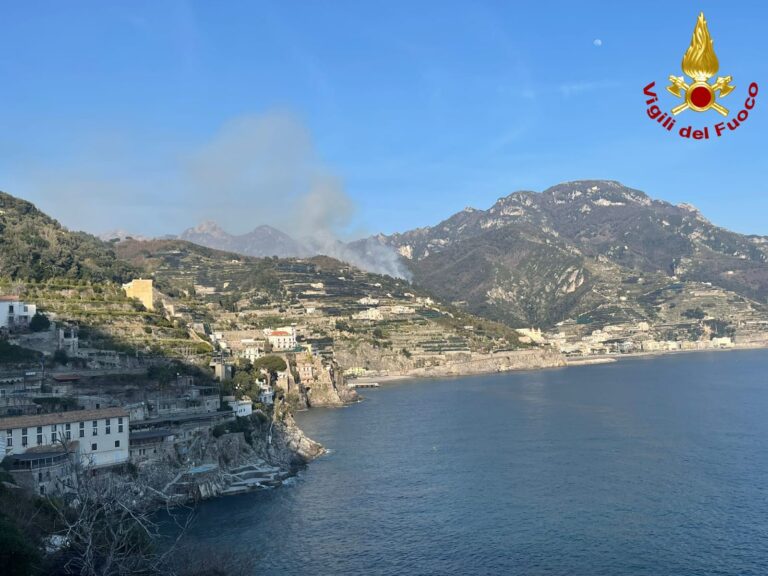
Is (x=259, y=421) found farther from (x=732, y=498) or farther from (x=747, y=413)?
(x=747, y=413)

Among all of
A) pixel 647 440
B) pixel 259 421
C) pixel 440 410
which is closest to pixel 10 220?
pixel 259 421

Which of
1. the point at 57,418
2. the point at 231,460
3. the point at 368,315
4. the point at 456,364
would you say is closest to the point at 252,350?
the point at 231,460

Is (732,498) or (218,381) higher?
(218,381)

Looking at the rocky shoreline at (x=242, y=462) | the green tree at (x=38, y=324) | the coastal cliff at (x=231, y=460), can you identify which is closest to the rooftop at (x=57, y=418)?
the coastal cliff at (x=231, y=460)

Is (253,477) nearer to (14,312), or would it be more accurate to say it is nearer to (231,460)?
(231,460)

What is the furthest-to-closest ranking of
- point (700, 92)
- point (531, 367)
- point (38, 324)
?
point (531, 367)
point (38, 324)
point (700, 92)

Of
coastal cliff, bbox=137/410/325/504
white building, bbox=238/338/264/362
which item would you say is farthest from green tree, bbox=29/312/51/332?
white building, bbox=238/338/264/362
